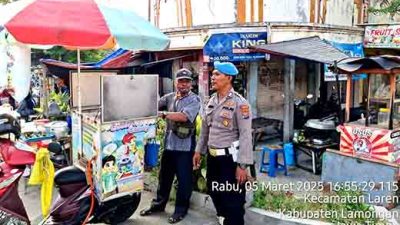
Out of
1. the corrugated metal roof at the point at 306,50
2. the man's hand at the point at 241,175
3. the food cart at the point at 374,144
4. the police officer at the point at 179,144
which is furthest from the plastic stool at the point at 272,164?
the man's hand at the point at 241,175

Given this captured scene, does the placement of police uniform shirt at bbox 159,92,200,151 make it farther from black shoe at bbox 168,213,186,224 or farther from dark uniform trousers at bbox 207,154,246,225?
black shoe at bbox 168,213,186,224

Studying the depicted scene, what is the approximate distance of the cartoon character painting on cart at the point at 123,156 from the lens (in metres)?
3.78

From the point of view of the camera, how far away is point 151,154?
532cm

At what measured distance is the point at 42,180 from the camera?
12.3 ft

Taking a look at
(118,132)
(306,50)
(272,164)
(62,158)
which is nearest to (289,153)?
(272,164)

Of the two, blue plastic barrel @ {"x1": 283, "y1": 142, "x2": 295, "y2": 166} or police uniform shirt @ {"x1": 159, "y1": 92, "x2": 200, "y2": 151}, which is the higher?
police uniform shirt @ {"x1": 159, "y1": 92, "x2": 200, "y2": 151}

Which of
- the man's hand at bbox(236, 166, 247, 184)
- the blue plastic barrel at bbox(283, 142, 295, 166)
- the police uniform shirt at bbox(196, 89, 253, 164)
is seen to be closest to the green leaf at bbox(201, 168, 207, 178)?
the police uniform shirt at bbox(196, 89, 253, 164)

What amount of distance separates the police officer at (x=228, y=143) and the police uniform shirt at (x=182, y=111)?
12.0 inches

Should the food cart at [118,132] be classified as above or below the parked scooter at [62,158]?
above

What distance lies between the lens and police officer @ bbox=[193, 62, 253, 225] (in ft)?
12.8

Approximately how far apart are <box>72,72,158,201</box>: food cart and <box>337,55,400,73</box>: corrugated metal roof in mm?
2727

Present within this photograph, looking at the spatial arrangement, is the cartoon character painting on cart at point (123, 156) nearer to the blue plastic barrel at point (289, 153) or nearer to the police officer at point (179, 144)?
the police officer at point (179, 144)

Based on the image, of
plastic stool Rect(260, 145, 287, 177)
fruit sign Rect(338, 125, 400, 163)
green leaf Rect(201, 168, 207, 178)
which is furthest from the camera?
plastic stool Rect(260, 145, 287, 177)

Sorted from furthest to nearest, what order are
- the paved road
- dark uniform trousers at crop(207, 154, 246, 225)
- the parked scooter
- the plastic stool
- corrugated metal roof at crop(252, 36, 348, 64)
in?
corrugated metal roof at crop(252, 36, 348, 64) → the plastic stool → the parked scooter → the paved road → dark uniform trousers at crop(207, 154, 246, 225)
